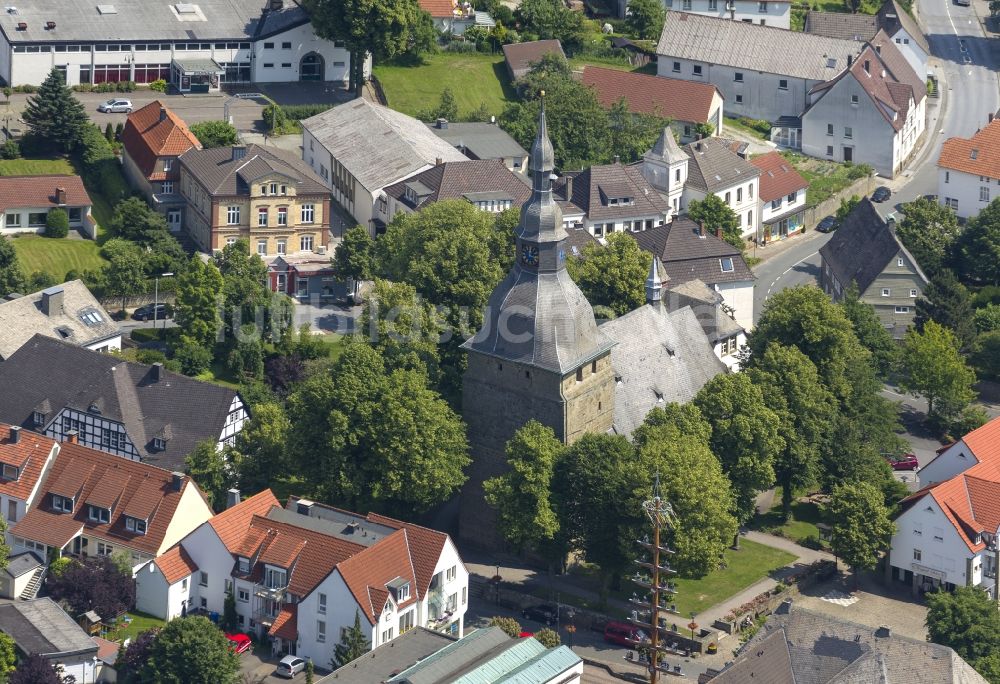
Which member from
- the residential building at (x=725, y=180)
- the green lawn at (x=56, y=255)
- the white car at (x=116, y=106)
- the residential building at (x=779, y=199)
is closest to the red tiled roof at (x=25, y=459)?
the green lawn at (x=56, y=255)

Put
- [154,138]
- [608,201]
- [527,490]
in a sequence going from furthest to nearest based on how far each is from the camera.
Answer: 1. [608,201]
2. [154,138]
3. [527,490]

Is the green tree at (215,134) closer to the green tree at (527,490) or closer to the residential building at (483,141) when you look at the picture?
the residential building at (483,141)

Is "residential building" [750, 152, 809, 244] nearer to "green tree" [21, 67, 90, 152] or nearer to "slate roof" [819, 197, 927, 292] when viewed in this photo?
"slate roof" [819, 197, 927, 292]

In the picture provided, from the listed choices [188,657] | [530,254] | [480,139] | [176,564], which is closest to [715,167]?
[480,139]

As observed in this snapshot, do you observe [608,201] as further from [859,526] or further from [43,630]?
[43,630]

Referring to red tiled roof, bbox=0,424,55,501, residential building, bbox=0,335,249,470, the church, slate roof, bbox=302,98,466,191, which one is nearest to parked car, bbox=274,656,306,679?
the church

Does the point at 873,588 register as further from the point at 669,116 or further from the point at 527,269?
the point at 669,116

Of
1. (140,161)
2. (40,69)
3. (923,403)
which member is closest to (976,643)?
(923,403)
